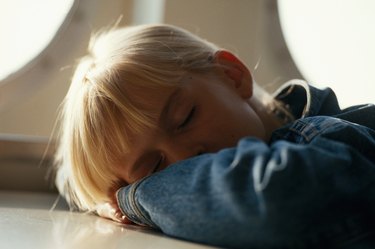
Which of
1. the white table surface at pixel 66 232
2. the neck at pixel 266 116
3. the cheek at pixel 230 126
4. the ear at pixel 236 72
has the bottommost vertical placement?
the white table surface at pixel 66 232

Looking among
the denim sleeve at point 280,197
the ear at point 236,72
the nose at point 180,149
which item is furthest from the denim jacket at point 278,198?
the ear at point 236,72

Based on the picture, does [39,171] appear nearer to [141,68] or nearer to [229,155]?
[141,68]

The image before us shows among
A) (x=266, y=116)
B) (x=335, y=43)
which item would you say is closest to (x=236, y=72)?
(x=266, y=116)

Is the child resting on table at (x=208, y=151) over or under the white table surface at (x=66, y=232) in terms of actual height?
over

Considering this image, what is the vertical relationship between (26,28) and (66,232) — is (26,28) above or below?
above

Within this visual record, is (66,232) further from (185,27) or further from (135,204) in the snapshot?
(185,27)

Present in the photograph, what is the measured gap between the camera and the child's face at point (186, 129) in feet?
2.03

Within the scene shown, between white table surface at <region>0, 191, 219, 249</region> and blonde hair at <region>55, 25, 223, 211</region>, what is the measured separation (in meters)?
0.06

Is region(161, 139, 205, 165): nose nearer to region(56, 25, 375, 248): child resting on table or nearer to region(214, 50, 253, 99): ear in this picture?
region(56, 25, 375, 248): child resting on table

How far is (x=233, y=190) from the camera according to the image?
1.43 feet

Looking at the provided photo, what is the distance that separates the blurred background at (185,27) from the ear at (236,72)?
11.7 inches

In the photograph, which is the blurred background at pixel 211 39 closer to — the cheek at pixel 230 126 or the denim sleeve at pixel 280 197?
the cheek at pixel 230 126

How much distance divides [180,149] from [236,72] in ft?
0.62

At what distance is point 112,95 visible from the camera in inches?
25.2
